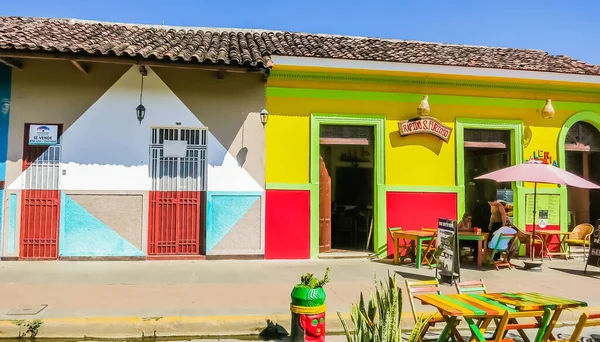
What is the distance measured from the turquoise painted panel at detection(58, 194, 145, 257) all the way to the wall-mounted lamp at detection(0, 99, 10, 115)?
214 cm

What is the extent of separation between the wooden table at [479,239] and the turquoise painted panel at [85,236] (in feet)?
22.5

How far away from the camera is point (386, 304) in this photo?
321 centimetres

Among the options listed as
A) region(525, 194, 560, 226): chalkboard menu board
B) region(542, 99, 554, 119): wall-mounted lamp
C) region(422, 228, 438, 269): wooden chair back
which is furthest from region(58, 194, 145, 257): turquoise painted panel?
region(542, 99, 554, 119): wall-mounted lamp

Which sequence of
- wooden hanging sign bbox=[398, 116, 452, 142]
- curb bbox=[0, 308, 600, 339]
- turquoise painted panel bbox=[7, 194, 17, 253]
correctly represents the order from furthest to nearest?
wooden hanging sign bbox=[398, 116, 452, 142]
turquoise painted panel bbox=[7, 194, 17, 253]
curb bbox=[0, 308, 600, 339]

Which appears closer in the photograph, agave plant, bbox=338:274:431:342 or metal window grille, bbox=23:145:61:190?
agave plant, bbox=338:274:431:342

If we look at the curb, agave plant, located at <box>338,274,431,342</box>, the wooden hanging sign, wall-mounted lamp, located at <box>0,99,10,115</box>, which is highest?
wall-mounted lamp, located at <box>0,99,10,115</box>

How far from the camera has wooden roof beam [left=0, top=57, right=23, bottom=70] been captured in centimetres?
877

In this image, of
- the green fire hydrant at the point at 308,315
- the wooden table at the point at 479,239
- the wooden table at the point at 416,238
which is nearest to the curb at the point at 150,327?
the green fire hydrant at the point at 308,315

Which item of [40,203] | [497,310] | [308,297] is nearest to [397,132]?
[308,297]

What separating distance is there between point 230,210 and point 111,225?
8.29 feet

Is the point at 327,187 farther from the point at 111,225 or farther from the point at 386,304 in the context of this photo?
the point at 386,304

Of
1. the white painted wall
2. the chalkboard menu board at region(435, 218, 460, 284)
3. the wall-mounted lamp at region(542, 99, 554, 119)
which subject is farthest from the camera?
the wall-mounted lamp at region(542, 99, 554, 119)

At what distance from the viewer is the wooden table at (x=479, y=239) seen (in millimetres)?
9164

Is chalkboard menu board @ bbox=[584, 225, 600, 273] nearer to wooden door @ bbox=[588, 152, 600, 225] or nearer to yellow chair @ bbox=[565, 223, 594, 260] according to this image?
yellow chair @ bbox=[565, 223, 594, 260]
